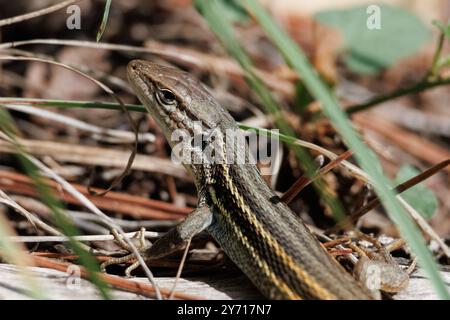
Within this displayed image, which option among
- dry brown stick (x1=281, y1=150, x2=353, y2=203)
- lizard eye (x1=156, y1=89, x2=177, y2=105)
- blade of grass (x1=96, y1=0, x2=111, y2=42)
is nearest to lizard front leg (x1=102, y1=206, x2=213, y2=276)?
dry brown stick (x1=281, y1=150, x2=353, y2=203)


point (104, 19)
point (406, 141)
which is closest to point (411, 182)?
point (104, 19)

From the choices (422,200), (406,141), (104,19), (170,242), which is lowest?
(170,242)

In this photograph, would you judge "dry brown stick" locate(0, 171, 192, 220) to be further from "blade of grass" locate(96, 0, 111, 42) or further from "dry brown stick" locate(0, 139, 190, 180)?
"blade of grass" locate(96, 0, 111, 42)

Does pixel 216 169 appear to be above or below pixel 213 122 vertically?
below

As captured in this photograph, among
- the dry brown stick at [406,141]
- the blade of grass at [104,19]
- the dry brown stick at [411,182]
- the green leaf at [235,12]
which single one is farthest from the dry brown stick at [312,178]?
the dry brown stick at [406,141]

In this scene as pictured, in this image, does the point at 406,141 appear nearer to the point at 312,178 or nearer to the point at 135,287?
the point at 312,178

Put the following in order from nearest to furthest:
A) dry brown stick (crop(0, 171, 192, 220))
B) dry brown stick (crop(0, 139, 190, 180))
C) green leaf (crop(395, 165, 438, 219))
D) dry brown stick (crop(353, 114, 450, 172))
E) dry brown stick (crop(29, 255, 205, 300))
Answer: dry brown stick (crop(29, 255, 205, 300))
green leaf (crop(395, 165, 438, 219))
dry brown stick (crop(0, 171, 192, 220))
dry brown stick (crop(0, 139, 190, 180))
dry brown stick (crop(353, 114, 450, 172))
